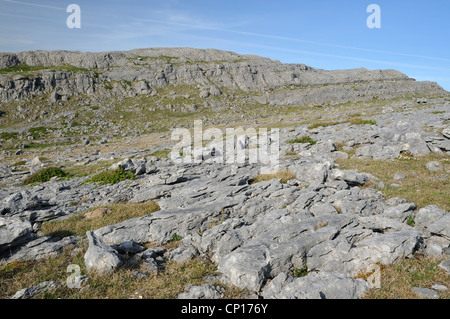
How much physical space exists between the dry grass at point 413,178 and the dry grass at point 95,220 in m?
14.3

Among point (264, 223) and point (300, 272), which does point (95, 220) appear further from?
point (300, 272)

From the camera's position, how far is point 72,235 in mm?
12805

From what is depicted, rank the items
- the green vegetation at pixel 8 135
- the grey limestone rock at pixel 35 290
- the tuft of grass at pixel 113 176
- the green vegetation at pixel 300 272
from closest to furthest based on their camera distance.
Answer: the grey limestone rock at pixel 35 290 < the green vegetation at pixel 300 272 < the tuft of grass at pixel 113 176 < the green vegetation at pixel 8 135

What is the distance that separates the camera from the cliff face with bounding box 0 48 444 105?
105 metres

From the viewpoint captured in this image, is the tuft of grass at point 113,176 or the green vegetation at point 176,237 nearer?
the green vegetation at point 176,237

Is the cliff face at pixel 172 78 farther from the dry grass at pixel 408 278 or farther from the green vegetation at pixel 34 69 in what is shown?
the dry grass at pixel 408 278

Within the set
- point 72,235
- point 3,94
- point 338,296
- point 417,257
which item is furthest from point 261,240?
point 3,94

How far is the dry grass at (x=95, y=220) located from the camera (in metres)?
13.3

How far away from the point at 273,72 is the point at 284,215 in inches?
5293

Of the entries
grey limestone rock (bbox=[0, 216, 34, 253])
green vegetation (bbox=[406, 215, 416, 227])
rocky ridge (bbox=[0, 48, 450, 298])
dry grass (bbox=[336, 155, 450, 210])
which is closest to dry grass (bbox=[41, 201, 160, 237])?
rocky ridge (bbox=[0, 48, 450, 298])

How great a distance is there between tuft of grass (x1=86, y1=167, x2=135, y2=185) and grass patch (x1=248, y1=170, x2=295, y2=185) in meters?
12.0

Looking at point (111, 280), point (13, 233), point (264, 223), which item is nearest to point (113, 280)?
point (111, 280)

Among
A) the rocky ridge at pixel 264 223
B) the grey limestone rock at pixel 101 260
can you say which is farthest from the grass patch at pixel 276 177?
the grey limestone rock at pixel 101 260
